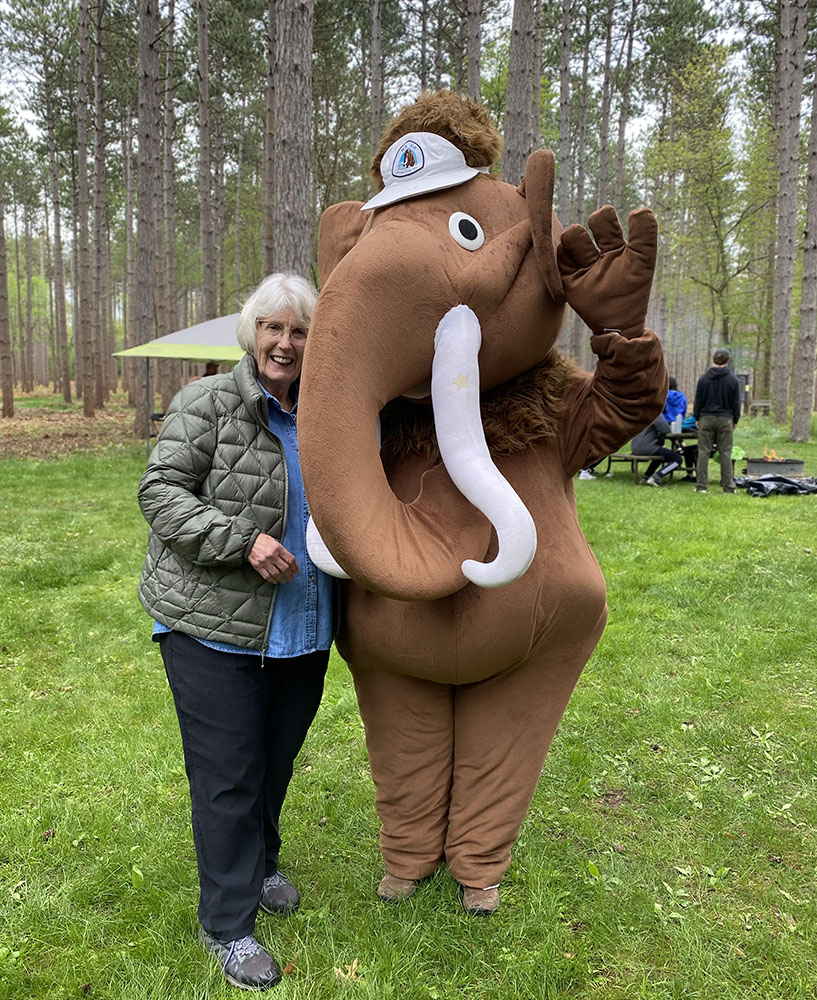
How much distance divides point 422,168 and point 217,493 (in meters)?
1.03

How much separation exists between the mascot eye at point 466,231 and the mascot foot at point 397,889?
1971mm

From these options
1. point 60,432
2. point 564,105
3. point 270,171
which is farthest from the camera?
point 564,105

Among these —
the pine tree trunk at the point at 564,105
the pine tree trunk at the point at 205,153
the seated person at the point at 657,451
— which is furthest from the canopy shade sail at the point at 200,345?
the pine tree trunk at the point at 564,105

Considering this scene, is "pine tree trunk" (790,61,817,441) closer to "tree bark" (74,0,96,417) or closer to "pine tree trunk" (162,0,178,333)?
"pine tree trunk" (162,0,178,333)

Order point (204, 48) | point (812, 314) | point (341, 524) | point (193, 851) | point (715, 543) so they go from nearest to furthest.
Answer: point (341, 524), point (193, 851), point (715, 543), point (812, 314), point (204, 48)

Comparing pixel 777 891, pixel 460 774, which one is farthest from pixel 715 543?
pixel 460 774

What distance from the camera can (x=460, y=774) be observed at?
7.89 feet

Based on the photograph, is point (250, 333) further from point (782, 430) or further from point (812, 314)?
point (782, 430)

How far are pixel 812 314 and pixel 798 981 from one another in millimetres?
13623

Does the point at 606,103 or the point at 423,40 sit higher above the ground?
the point at 423,40

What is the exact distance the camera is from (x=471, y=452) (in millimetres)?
1833

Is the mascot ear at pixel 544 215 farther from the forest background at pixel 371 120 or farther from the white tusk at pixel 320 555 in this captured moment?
the forest background at pixel 371 120

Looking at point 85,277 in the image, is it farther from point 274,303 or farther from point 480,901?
point 480,901

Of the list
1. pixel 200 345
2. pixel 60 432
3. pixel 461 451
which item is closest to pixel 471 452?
pixel 461 451
